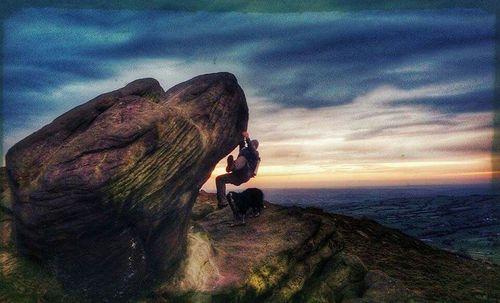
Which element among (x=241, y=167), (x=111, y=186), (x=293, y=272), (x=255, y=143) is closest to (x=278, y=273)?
(x=293, y=272)

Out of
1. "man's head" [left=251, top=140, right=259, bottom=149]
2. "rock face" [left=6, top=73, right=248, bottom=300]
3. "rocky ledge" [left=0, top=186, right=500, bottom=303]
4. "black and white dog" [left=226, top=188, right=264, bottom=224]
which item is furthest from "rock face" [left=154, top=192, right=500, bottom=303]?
"man's head" [left=251, top=140, right=259, bottom=149]

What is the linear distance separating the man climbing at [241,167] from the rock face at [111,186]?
3.19m

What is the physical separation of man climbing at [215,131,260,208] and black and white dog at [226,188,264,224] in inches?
15.0

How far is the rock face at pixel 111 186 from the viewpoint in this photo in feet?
38.5

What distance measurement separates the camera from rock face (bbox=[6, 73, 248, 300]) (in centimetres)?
1175

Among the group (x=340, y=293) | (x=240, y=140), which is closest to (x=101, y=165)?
(x=240, y=140)

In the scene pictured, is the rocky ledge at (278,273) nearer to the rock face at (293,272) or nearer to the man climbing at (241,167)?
the rock face at (293,272)

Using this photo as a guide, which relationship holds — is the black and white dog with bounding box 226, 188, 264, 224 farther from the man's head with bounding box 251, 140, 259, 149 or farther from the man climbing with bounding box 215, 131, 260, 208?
the man's head with bounding box 251, 140, 259, 149

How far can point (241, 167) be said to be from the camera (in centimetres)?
1803

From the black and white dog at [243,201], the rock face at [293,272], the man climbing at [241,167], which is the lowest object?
the rock face at [293,272]

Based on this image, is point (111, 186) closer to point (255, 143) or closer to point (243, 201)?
point (255, 143)

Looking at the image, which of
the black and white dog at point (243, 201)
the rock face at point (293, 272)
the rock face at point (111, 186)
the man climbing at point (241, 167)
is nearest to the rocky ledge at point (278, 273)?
the rock face at point (293, 272)

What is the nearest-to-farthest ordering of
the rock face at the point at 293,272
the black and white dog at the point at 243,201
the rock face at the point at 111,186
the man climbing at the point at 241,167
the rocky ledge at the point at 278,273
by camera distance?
the rock face at the point at 111,186 → the rocky ledge at the point at 278,273 → the rock face at the point at 293,272 → the man climbing at the point at 241,167 → the black and white dog at the point at 243,201

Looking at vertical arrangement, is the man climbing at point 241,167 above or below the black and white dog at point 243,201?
above
